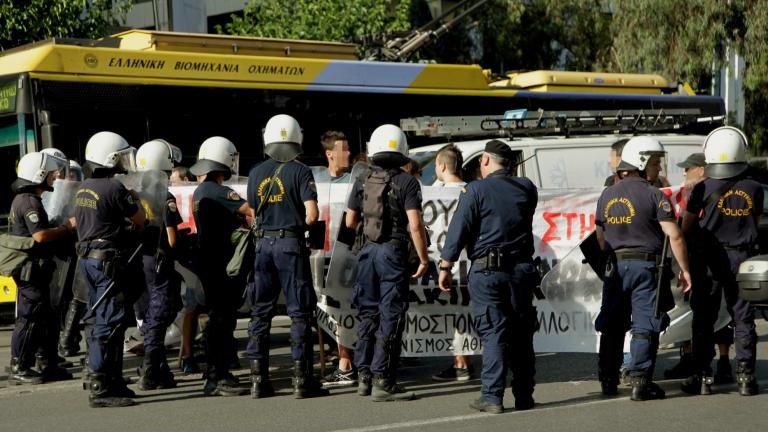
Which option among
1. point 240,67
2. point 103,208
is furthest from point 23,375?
point 240,67

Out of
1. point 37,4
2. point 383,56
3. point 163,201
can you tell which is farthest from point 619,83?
point 163,201

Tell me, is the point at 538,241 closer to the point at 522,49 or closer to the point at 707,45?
the point at 707,45

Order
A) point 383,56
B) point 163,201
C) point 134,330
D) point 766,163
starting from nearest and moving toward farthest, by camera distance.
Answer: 1. point 163,201
2. point 134,330
3. point 383,56
4. point 766,163

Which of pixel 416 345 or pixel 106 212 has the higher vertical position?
pixel 106 212

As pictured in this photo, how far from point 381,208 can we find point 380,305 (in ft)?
2.29

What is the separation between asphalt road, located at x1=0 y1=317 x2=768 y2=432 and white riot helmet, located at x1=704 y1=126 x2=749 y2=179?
1591 mm

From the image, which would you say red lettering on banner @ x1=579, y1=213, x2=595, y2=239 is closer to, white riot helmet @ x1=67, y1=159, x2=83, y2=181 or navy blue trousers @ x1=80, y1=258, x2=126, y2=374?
navy blue trousers @ x1=80, y1=258, x2=126, y2=374

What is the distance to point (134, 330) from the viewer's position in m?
11.1

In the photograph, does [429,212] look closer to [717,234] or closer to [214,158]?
[214,158]

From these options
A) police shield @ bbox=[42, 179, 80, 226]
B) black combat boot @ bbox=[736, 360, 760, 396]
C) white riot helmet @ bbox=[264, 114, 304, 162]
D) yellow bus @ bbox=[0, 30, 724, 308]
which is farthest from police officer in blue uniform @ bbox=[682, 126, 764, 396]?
yellow bus @ bbox=[0, 30, 724, 308]

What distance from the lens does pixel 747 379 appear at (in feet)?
26.3

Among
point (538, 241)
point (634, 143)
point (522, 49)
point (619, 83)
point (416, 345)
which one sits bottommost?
point (416, 345)

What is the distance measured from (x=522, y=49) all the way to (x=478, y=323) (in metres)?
22.6

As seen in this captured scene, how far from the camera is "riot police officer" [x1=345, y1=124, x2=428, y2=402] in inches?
321
